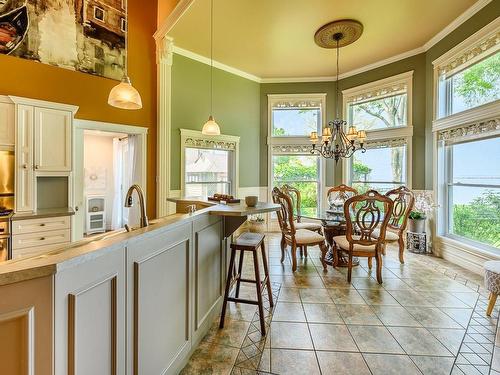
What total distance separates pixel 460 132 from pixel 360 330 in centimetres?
326

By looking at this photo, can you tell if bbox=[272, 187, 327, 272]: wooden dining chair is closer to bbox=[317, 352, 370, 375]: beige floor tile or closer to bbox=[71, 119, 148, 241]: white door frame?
bbox=[317, 352, 370, 375]: beige floor tile

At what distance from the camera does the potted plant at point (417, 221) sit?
4117 mm

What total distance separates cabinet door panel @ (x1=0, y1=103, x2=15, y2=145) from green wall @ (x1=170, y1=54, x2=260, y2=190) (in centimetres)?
205

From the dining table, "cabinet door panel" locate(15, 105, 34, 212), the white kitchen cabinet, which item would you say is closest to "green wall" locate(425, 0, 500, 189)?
the dining table

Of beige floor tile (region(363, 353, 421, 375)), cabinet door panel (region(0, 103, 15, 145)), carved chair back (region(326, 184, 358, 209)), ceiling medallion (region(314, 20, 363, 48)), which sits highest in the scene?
ceiling medallion (region(314, 20, 363, 48))

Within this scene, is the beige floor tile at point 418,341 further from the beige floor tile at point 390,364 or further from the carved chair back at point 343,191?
the carved chair back at point 343,191

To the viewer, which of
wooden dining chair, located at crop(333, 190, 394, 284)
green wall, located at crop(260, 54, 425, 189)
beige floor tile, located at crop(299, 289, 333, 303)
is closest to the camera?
beige floor tile, located at crop(299, 289, 333, 303)

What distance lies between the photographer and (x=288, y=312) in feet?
7.86

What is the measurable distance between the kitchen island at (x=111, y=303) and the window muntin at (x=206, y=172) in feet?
9.36

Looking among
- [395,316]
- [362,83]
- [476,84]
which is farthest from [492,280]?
[362,83]

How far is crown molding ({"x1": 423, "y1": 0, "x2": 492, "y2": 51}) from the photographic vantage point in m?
3.19

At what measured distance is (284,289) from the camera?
2.88 m

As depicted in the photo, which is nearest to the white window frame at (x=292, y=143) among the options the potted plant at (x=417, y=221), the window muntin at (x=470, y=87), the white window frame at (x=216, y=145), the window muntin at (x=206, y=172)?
the white window frame at (x=216, y=145)

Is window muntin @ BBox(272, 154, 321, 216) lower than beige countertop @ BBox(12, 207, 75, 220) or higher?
higher
